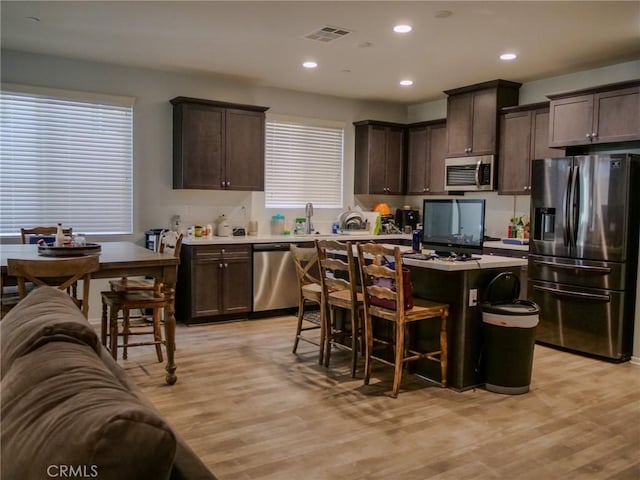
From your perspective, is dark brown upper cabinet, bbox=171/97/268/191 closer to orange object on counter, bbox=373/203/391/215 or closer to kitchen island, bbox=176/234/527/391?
kitchen island, bbox=176/234/527/391

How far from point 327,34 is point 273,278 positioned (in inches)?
108

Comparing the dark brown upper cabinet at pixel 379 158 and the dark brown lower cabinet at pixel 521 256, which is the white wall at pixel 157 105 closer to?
the dark brown upper cabinet at pixel 379 158

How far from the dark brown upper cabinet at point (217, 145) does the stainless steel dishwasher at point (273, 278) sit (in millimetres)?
789

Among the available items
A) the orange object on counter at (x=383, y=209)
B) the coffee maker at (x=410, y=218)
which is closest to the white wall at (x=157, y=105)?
the orange object on counter at (x=383, y=209)

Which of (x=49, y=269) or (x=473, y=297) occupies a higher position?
(x=49, y=269)

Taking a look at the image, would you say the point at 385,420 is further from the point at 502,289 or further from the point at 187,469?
the point at 187,469

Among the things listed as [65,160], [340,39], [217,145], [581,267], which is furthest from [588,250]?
[65,160]

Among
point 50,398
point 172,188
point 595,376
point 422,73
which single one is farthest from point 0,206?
point 595,376

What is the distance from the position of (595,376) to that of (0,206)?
555 cm

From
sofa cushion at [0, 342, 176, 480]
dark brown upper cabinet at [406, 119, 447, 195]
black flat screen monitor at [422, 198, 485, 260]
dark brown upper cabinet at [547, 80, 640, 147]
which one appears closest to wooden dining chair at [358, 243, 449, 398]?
black flat screen monitor at [422, 198, 485, 260]

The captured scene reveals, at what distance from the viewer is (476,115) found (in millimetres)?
6266

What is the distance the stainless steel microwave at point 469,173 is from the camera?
6.16 meters

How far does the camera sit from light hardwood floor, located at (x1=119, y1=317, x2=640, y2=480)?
2695mm

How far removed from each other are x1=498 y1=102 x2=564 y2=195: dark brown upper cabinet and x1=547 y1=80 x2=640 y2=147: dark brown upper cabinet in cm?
33
